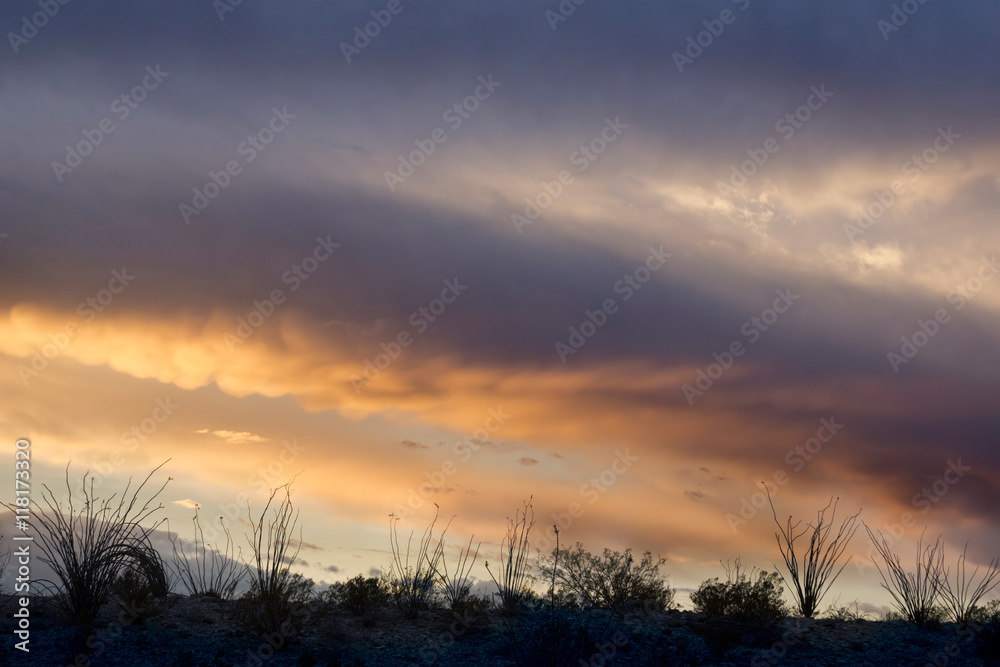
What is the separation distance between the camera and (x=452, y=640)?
15.9m

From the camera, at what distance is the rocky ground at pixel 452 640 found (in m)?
14.1

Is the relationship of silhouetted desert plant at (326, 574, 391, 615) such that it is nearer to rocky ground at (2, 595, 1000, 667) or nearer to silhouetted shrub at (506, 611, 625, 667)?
rocky ground at (2, 595, 1000, 667)

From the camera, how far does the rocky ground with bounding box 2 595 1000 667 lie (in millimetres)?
14094

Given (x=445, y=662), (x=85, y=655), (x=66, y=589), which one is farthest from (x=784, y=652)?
(x=66, y=589)

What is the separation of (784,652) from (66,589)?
13934 millimetres

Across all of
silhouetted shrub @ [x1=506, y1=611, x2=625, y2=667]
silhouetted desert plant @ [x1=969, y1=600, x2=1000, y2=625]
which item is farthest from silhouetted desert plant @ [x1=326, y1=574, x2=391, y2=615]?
silhouetted desert plant @ [x1=969, y1=600, x2=1000, y2=625]

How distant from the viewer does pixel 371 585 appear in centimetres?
1766

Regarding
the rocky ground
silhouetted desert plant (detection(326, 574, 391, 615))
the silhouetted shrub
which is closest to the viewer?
the silhouetted shrub

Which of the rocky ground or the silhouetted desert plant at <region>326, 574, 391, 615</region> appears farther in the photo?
the silhouetted desert plant at <region>326, 574, 391, 615</region>

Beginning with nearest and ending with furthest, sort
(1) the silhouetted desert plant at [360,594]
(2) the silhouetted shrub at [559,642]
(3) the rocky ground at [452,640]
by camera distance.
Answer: (2) the silhouetted shrub at [559,642], (3) the rocky ground at [452,640], (1) the silhouetted desert plant at [360,594]

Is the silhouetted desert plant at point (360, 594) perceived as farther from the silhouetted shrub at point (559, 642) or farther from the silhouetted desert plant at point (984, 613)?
the silhouetted desert plant at point (984, 613)

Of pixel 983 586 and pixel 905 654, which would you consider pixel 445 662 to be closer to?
pixel 905 654

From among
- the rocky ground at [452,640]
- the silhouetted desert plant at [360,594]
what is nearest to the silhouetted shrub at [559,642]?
the rocky ground at [452,640]

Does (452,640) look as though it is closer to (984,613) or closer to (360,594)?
(360,594)
